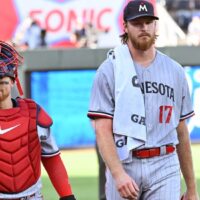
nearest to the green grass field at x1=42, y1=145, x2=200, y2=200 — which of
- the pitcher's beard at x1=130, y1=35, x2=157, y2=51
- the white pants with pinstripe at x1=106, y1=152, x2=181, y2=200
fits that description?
the white pants with pinstripe at x1=106, y1=152, x2=181, y2=200

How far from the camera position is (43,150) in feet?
15.3

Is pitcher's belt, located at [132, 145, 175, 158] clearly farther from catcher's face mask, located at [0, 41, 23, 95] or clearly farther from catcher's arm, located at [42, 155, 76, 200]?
catcher's face mask, located at [0, 41, 23, 95]

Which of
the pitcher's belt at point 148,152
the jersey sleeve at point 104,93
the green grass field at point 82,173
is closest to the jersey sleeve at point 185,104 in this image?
the pitcher's belt at point 148,152

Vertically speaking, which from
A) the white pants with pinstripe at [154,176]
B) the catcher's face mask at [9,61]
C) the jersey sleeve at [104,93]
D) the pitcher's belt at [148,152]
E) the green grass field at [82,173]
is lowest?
the green grass field at [82,173]

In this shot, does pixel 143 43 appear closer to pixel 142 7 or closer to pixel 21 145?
pixel 142 7

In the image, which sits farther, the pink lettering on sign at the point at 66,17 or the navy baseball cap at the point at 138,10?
the pink lettering on sign at the point at 66,17

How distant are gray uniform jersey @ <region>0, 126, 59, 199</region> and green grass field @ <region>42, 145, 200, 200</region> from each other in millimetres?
5230

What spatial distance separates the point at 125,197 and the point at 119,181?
0.38 feet

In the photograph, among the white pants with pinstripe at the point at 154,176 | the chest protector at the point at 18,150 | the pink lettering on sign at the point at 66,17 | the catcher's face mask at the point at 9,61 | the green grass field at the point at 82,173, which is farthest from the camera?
the pink lettering on sign at the point at 66,17

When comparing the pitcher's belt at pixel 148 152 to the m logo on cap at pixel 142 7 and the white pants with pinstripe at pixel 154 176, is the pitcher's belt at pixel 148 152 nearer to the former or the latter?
the white pants with pinstripe at pixel 154 176

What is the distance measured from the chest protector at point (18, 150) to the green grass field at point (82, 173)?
5.33 meters

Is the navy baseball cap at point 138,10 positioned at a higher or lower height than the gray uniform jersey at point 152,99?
higher

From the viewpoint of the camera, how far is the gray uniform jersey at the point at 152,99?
5.01 metres

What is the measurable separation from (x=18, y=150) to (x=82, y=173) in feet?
25.4
